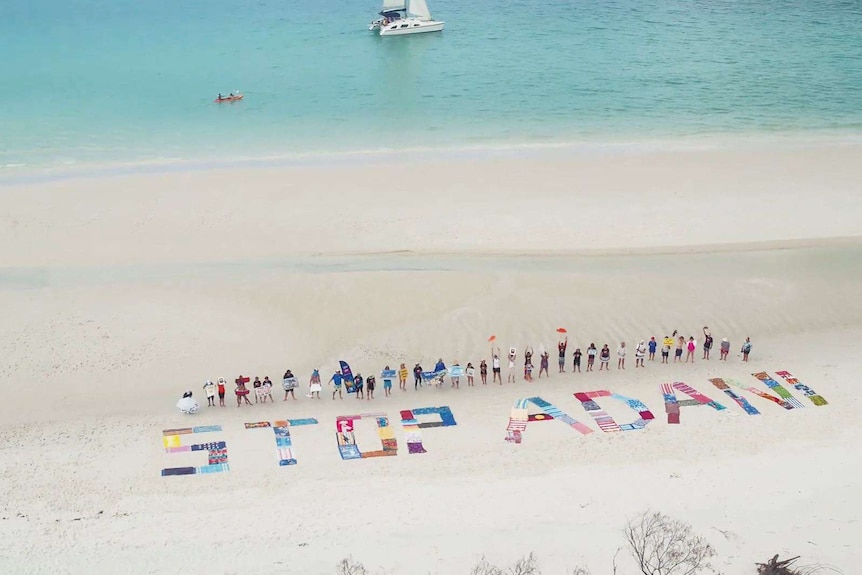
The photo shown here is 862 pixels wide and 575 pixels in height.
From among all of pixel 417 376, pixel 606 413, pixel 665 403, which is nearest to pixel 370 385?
pixel 417 376

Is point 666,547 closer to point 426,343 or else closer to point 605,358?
point 605,358

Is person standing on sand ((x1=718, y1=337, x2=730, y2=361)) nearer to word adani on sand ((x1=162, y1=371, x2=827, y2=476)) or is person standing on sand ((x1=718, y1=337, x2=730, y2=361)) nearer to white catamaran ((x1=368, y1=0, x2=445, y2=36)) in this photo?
word adani on sand ((x1=162, y1=371, x2=827, y2=476))

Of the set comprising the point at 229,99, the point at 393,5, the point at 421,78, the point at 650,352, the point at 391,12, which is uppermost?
the point at 393,5

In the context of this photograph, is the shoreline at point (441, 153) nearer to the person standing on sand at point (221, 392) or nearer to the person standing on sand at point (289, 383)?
the person standing on sand at point (289, 383)

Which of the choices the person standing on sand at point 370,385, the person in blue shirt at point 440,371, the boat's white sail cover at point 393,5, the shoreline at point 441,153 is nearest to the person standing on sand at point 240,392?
the person standing on sand at point 370,385

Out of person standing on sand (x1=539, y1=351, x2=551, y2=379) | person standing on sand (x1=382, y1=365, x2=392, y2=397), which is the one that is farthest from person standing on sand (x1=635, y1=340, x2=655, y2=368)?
person standing on sand (x1=382, y1=365, x2=392, y2=397)

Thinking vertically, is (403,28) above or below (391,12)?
below
